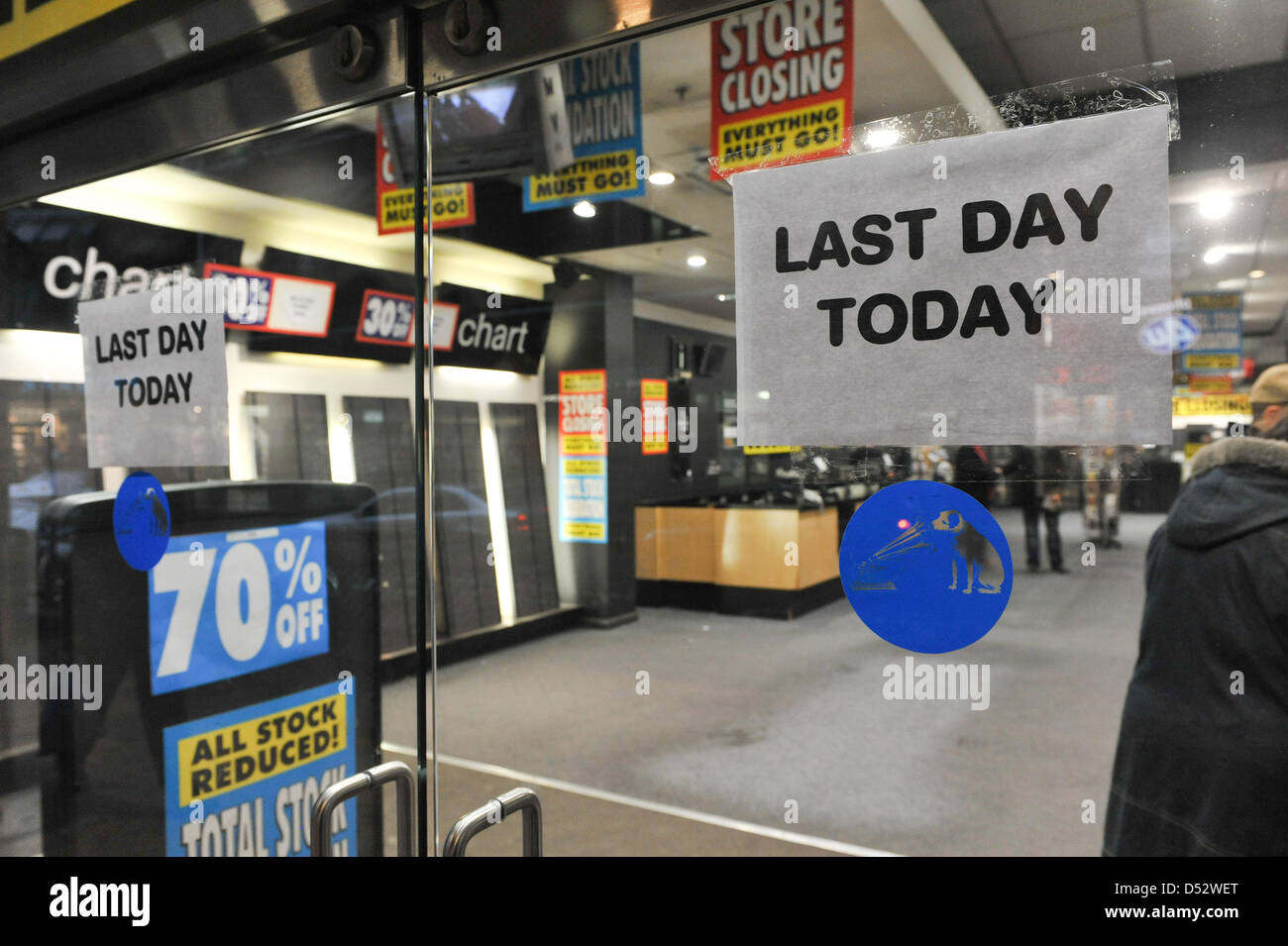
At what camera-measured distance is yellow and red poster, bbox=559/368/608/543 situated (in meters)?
2.95

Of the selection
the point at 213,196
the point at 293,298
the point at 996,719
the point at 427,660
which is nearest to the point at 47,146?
the point at 427,660

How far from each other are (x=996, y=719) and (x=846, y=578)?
13.4 feet

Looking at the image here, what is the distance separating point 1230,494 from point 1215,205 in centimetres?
90

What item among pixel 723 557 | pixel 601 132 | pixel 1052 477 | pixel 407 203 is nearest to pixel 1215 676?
pixel 1052 477

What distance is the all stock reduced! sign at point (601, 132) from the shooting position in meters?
1.72

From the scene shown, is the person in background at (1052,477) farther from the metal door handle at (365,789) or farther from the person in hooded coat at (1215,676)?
the metal door handle at (365,789)

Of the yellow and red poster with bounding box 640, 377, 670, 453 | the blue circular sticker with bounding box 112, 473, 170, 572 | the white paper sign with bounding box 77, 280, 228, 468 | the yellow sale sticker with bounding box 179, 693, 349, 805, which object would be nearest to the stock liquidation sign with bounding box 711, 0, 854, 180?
the yellow and red poster with bounding box 640, 377, 670, 453

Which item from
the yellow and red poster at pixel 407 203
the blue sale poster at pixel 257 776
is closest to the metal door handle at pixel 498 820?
the blue sale poster at pixel 257 776

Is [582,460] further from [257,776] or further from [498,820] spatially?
[498,820]

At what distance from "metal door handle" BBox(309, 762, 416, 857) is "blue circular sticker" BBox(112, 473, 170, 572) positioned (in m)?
0.65

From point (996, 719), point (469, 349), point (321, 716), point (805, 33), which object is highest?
point (805, 33)

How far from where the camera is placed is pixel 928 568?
0.75 meters
